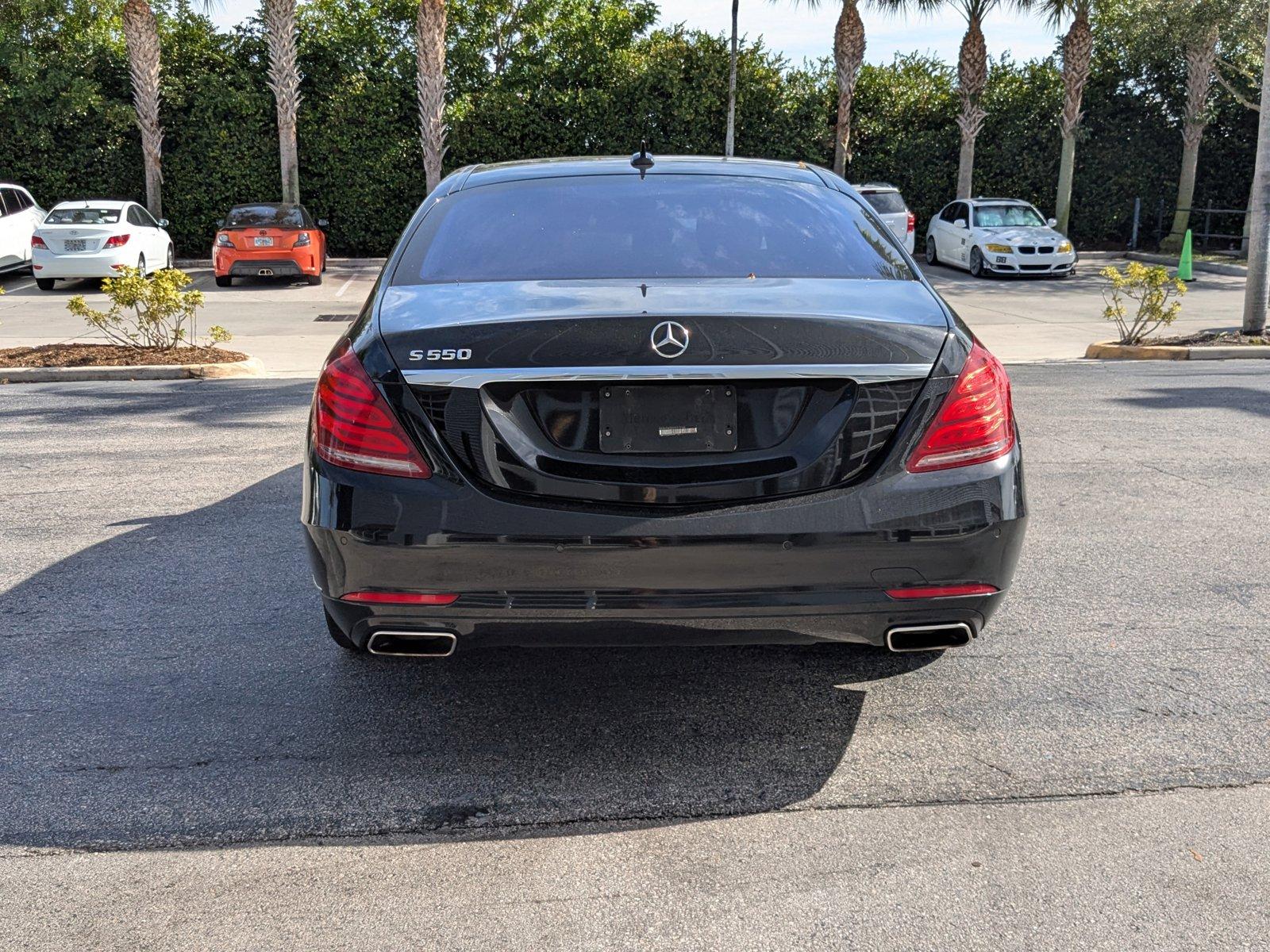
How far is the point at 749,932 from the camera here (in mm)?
2742

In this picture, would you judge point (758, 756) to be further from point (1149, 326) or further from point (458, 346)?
point (1149, 326)

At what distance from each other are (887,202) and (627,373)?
23643 mm

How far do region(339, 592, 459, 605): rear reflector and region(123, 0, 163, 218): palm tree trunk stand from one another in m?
24.6

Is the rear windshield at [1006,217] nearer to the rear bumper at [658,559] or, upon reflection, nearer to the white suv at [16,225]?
the white suv at [16,225]

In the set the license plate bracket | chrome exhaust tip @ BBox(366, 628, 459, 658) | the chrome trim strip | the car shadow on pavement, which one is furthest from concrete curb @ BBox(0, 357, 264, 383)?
the license plate bracket

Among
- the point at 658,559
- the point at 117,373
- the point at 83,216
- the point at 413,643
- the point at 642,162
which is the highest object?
the point at 642,162

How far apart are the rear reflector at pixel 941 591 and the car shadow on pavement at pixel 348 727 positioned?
606 mm

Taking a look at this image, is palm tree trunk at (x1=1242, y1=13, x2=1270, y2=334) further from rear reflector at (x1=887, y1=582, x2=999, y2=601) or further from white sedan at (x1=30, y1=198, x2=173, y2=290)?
white sedan at (x1=30, y1=198, x2=173, y2=290)

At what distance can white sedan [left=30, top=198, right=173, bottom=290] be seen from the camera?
2050cm

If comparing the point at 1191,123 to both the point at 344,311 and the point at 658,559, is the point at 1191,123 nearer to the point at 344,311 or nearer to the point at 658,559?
the point at 344,311

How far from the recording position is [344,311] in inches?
733

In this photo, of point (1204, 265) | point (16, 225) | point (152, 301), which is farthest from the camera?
point (1204, 265)

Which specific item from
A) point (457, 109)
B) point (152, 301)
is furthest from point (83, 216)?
point (152, 301)

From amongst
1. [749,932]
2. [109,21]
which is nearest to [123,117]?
[109,21]
